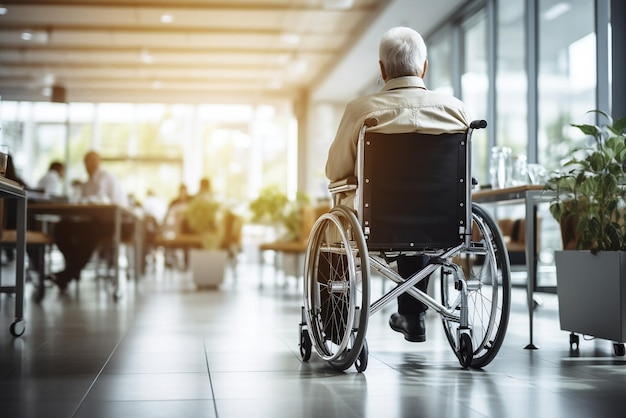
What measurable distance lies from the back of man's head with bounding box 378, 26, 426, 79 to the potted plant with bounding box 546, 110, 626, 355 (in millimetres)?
776

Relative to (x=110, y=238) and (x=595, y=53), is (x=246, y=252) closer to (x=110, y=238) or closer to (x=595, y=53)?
A: (x=110, y=238)

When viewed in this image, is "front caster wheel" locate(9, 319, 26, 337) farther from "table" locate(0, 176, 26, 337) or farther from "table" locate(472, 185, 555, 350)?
"table" locate(472, 185, 555, 350)

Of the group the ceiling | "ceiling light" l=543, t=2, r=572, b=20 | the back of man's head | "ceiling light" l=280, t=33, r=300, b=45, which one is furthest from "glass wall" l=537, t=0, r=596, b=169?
"ceiling light" l=280, t=33, r=300, b=45

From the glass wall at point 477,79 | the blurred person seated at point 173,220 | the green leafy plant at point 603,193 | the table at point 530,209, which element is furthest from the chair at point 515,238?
the blurred person seated at point 173,220

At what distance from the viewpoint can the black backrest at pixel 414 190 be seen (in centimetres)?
254

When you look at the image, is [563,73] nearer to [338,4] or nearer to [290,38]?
[338,4]

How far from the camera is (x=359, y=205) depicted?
99.6 inches

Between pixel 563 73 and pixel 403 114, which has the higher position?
pixel 563 73

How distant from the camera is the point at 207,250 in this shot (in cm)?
732

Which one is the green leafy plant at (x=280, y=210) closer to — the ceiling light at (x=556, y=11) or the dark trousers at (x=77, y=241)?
the dark trousers at (x=77, y=241)

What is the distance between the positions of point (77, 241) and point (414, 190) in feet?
16.0

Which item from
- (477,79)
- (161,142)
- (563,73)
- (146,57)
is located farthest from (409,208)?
(161,142)

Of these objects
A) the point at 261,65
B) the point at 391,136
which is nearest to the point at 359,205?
the point at 391,136

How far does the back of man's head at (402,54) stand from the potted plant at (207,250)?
4792 millimetres
